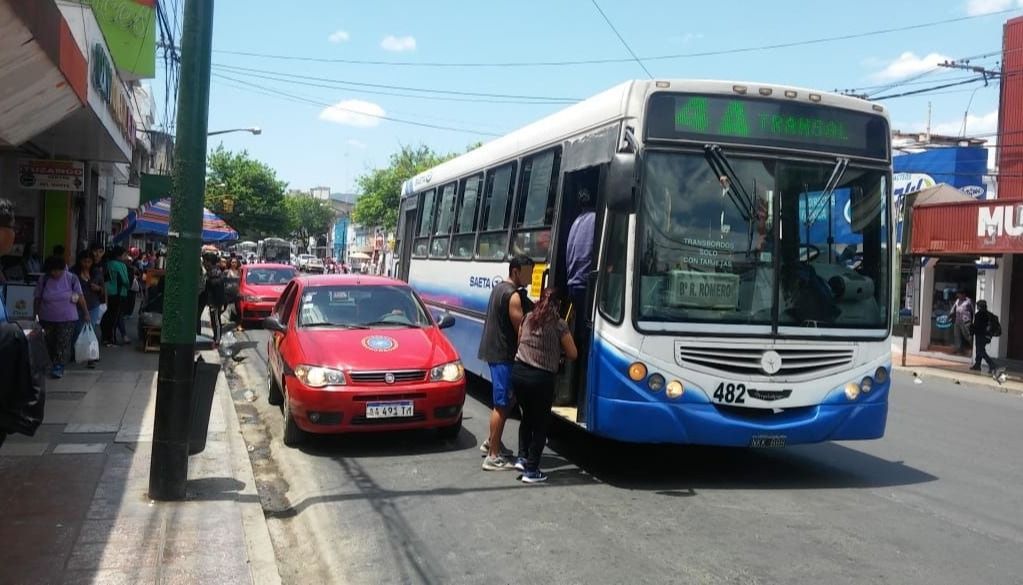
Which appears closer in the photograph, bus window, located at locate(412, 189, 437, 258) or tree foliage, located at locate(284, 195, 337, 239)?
bus window, located at locate(412, 189, 437, 258)

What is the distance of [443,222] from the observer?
12.7 metres

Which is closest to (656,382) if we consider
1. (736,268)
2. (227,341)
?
(736,268)

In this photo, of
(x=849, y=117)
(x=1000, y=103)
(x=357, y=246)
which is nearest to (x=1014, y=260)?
(x=1000, y=103)

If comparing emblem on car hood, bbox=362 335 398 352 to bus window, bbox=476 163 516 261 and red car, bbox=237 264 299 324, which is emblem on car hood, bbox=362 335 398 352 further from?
red car, bbox=237 264 299 324

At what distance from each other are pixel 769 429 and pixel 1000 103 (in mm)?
20517

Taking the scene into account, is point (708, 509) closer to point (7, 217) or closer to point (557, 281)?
point (557, 281)

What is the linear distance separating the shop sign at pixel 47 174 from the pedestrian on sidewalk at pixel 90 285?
250 cm

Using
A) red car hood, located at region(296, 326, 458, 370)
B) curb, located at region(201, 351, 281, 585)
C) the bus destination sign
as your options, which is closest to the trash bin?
curb, located at region(201, 351, 281, 585)

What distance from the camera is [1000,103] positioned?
75.8ft

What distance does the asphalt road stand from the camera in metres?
5.21

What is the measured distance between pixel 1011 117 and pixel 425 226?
57.5 feet

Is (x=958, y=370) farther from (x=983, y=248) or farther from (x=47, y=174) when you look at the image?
(x=47, y=174)

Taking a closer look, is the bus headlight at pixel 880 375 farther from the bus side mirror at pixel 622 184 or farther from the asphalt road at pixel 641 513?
the bus side mirror at pixel 622 184

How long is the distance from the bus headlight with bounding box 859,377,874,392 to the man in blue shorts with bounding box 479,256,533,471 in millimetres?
2872
